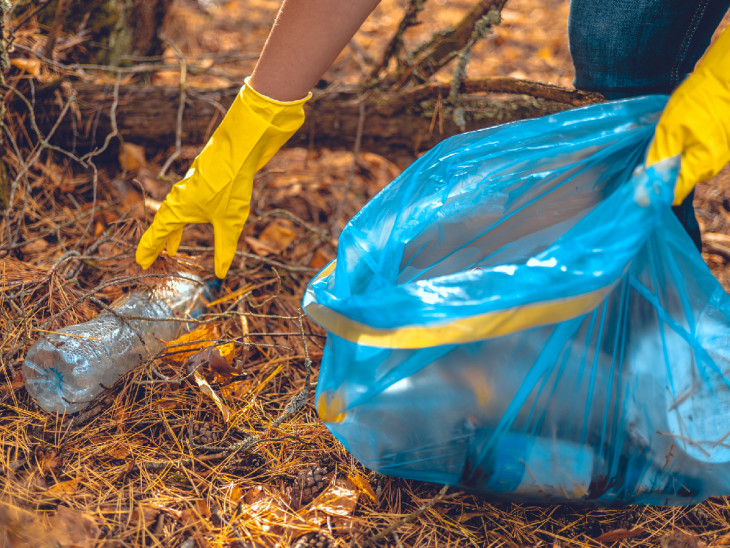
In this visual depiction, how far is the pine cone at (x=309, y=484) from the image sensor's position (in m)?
1.06

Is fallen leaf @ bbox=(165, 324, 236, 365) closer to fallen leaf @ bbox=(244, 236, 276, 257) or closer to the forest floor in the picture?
the forest floor

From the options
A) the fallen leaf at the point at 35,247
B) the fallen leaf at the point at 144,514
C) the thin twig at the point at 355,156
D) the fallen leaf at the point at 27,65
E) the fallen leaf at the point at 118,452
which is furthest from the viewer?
the thin twig at the point at 355,156

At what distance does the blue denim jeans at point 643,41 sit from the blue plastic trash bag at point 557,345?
0.96 feet

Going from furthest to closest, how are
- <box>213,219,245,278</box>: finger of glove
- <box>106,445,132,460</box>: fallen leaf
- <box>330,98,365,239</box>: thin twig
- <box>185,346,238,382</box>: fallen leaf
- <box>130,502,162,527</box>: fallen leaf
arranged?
<box>330,98,365,239</box>: thin twig, <box>213,219,245,278</box>: finger of glove, <box>185,346,238,382</box>: fallen leaf, <box>106,445,132,460</box>: fallen leaf, <box>130,502,162,527</box>: fallen leaf

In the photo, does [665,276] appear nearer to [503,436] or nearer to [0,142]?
[503,436]

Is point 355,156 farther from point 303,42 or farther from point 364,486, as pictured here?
point 364,486

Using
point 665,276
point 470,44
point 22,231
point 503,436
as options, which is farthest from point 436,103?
point 22,231

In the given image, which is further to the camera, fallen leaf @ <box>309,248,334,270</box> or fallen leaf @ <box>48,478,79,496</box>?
fallen leaf @ <box>309,248,334,270</box>

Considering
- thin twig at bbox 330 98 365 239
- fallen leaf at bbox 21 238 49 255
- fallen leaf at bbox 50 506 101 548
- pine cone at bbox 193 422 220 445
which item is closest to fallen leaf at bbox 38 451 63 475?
fallen leaf at bbox 50 506 101 548

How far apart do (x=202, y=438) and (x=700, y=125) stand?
3.59 feet

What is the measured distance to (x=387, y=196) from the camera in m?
1.10

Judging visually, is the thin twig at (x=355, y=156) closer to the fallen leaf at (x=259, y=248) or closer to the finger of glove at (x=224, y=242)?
the fallen leaf at (x=259, y=248)

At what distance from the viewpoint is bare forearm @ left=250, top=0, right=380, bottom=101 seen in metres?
0.98

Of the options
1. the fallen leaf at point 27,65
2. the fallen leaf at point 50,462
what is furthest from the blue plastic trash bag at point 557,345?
the fallen leaf at point 27,65
